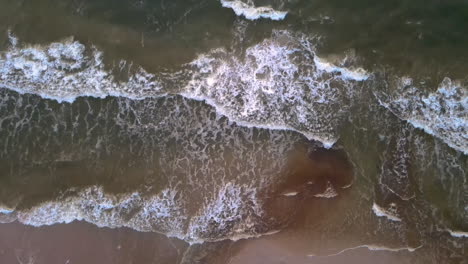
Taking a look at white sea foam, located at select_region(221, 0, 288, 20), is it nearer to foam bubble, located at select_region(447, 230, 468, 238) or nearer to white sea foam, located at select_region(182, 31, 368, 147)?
white sea foam, located at select_region(182, 31, 368, 147)

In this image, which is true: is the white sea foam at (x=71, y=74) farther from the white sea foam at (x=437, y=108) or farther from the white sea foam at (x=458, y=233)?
the white sea foam at (x=458, y=233)

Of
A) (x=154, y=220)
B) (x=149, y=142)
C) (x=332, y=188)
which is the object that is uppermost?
(x=149, y=142)

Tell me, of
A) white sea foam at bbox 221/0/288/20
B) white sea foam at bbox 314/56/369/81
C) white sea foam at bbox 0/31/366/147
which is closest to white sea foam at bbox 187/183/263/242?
white sea foam at bbox 0/31/366/147

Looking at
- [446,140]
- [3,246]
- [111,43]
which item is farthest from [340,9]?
[3,246]

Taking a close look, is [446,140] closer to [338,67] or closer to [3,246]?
[338,67]

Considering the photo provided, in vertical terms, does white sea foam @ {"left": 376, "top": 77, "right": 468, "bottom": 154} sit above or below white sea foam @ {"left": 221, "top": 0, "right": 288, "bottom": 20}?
below

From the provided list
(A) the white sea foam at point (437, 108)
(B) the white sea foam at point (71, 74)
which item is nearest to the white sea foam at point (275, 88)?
(A) the white sea foam at point (437, 108)

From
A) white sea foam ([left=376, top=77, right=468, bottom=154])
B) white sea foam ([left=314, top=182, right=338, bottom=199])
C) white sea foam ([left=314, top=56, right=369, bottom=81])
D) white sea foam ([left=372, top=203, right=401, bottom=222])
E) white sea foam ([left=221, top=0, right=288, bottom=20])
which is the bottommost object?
white sea foam ([left=372, top=203, right=401, bottom=222])
